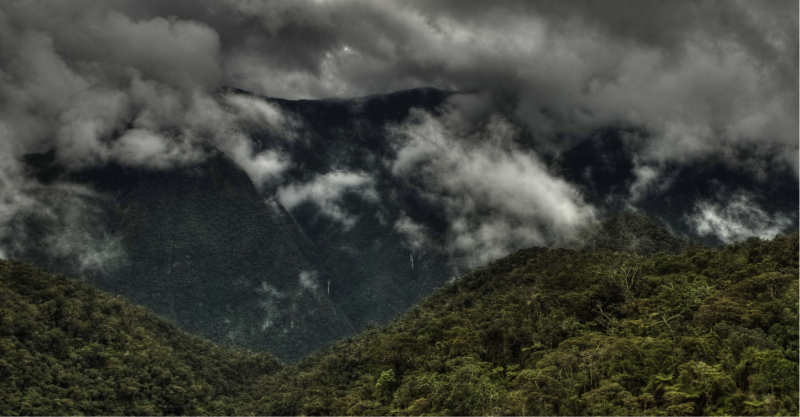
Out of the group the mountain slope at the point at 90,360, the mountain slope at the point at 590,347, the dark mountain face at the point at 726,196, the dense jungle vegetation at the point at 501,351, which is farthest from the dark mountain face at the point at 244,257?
the mountain slope at the point at 590,347

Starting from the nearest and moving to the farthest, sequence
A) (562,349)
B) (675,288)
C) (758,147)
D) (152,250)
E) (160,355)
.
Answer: (562,349) < (675,288) < (160,355) < (152,250) < (758,147)

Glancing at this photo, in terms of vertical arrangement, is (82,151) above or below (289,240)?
above

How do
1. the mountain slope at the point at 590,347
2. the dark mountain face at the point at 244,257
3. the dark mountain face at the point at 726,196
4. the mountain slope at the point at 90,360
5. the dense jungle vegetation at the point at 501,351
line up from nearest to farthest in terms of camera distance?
1. the mountain slope at the point at 590,347
2. the dense jungle vegetation at the point at 501,351
3. the mountain slope at the point at 90,360
4. the dark mountain face at the point at 244,257
5. the dark mountain face at the point at 726,196

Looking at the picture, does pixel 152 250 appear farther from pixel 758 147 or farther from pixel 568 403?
pixel 758 147

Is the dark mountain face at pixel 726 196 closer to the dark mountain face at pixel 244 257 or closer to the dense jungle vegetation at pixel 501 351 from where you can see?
the dark mountain face at pixel 244 257

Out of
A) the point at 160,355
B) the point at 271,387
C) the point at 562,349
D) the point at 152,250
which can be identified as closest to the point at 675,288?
the point at 562,349

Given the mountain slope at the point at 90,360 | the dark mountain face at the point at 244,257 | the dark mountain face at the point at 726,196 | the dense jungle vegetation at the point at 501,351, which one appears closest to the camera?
the dense jungle vegetation at the point at 501,351

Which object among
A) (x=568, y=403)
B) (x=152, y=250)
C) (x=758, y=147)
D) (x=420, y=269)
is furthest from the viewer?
(x=420, y=269)

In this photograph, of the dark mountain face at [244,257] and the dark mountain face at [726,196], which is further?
the dark mountain face at [726,196]

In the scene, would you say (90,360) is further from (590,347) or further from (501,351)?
(590,347)
